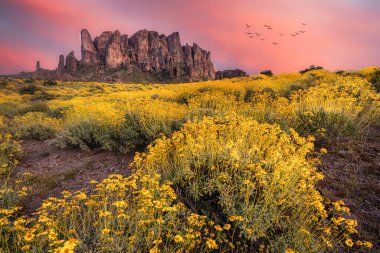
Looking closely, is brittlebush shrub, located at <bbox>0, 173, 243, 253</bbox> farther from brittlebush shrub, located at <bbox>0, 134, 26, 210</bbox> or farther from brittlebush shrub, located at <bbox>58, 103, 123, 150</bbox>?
brittlebush shrub, located at <bbox>58, 103, 123, 150</bbox>

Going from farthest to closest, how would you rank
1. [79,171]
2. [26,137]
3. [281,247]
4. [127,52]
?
[127,52] → [26,137] → [79,171] → [281,247]

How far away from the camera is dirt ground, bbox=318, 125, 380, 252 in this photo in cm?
382

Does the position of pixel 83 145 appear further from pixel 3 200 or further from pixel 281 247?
pixel 281 247

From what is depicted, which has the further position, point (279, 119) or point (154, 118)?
point (154, 118)

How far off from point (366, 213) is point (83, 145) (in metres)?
7.07

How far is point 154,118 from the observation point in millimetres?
6836

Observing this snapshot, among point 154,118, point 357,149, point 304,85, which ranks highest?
point 304,85

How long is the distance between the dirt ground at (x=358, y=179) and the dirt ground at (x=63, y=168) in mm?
4246

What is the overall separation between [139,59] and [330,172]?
515 feet

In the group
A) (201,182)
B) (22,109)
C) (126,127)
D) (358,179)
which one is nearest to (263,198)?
(201,182)

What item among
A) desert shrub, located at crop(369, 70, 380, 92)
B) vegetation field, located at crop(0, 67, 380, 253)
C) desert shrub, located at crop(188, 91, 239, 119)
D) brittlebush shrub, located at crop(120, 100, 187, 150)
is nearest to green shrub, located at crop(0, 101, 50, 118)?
vegetation field, located at crop(0, 67, 380, 253)

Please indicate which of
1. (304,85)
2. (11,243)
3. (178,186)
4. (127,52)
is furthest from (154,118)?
(127,52)

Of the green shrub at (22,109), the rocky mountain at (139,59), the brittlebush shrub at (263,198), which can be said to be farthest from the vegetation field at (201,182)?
the rocky mountain at (139,59)

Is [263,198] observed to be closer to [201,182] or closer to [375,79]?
[201,182]
